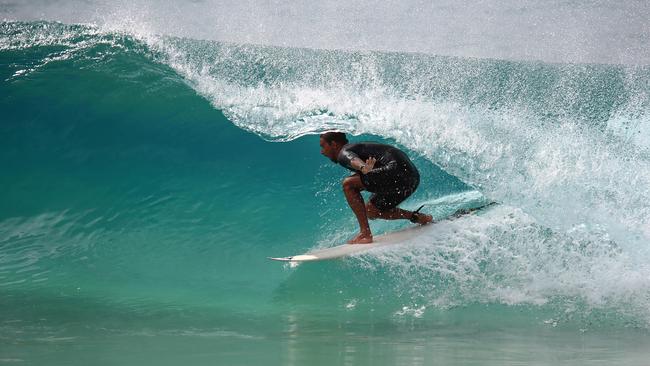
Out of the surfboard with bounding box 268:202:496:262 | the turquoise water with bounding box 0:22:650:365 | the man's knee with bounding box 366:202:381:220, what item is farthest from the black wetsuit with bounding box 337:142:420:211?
the turquoise water with bounding box 0:22:650:365

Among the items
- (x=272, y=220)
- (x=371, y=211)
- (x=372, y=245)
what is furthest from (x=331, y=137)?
(x=272, y=220)

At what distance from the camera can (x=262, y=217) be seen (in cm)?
692

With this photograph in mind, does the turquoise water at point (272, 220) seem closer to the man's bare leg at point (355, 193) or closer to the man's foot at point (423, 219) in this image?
the man's foot at point (423, 219)

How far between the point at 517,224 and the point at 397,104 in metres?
1.85

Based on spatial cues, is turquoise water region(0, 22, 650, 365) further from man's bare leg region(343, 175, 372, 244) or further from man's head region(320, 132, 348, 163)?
man's head region(320, 132, 348, 163)

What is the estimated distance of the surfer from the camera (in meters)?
4.79

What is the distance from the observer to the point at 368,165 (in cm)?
476

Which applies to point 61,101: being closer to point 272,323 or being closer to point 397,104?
point 397,104

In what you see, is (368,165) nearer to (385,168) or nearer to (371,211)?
(385,168)

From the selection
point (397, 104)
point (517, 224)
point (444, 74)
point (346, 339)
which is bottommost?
point (346, 339)

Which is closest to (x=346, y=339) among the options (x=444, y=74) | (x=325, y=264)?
(x=325, y=264)

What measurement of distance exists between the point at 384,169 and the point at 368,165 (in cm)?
13

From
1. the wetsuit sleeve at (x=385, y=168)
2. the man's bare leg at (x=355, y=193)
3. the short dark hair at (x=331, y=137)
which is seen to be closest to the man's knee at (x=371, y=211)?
the man's bare leg at (x=355, y=193)

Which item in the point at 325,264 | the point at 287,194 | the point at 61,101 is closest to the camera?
the point at 325,264
